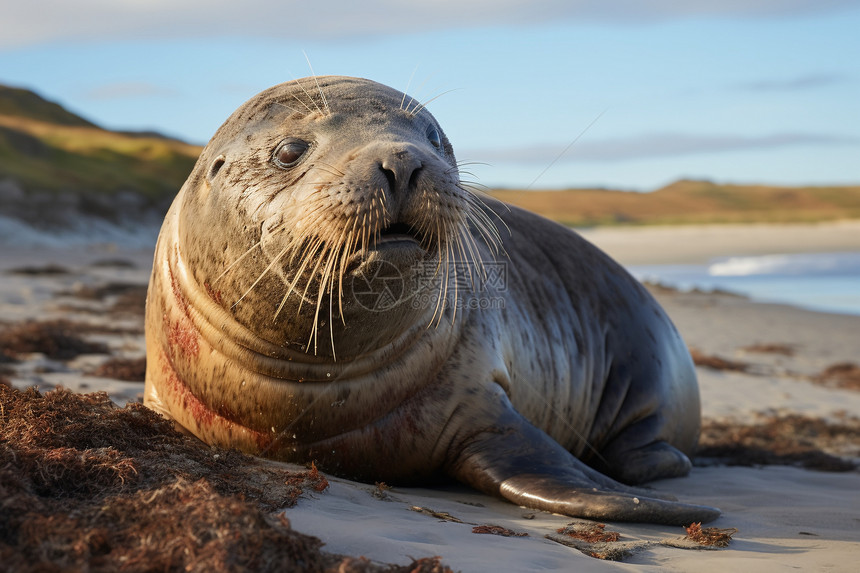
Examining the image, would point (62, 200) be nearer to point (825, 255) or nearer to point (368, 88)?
point (825, 255)

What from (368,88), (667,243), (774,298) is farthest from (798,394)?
(667,243)

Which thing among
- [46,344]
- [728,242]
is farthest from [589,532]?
[728,242]

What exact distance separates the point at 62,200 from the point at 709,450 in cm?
3020

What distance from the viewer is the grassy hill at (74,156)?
121ft

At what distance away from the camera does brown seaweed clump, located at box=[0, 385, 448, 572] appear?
6.49 ft

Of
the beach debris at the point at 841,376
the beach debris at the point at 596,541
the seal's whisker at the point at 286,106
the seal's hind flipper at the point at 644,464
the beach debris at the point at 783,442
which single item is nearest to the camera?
the beach debris at the point at 596,541

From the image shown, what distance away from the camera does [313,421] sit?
11.4 ft

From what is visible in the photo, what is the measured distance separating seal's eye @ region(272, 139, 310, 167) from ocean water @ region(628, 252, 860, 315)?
50.0 feet

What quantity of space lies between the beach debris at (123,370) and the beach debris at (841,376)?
658 cm

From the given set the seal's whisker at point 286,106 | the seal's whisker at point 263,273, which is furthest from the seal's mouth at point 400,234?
the seal's whisker at point 286,106

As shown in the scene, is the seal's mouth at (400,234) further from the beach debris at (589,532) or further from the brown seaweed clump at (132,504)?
the beach debris at (589,532)

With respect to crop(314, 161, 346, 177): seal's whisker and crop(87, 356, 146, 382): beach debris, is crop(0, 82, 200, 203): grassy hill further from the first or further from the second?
crop(314, 161, 346, 177): seal's whisker

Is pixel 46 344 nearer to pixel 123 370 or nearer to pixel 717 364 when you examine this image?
pixel 123 370

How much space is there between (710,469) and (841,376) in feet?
17.6
